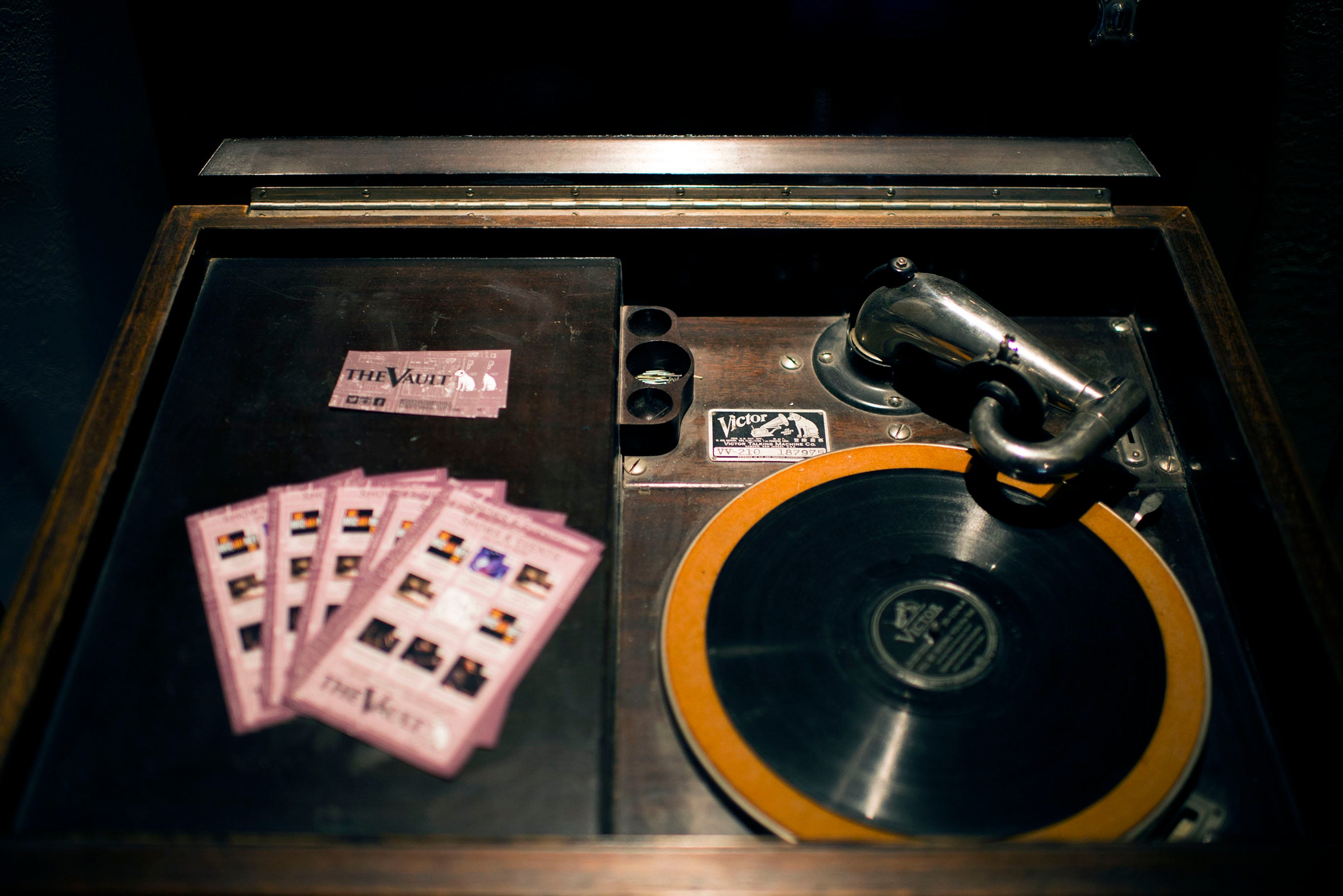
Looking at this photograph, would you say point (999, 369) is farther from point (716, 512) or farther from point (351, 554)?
point (351, 554)

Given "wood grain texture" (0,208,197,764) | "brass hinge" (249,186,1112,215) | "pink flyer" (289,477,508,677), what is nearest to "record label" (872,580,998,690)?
"pink flyer" (289,477,508,677)

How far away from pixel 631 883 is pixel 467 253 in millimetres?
861

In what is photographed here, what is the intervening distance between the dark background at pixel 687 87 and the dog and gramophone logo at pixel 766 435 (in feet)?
1.41

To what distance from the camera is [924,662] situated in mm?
898

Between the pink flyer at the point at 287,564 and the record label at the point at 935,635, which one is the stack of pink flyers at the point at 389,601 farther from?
the record label at the point at 935,635

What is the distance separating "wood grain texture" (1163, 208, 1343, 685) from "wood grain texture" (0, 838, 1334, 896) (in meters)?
0.27

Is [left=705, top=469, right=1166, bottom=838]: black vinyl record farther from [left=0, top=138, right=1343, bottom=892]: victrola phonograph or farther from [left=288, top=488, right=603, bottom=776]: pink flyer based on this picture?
[left=288, top=488, right=603, bottom=776]: pink flyer

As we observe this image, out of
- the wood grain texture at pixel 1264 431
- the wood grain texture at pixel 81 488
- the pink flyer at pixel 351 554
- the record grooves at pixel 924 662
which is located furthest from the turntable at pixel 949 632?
the wood grain texture at pixel 81 488

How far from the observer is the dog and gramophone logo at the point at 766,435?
3.69 ft

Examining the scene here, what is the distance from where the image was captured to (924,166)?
4.01 feet

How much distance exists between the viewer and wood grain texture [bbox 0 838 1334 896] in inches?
26.1

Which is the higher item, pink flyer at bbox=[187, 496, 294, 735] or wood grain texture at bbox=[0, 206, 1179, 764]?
wood grain texture at bbox=[0, 206, 1179, 764]

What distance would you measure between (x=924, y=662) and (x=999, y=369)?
0.39 meters

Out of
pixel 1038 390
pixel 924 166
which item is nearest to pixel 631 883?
pixel 1038 390
